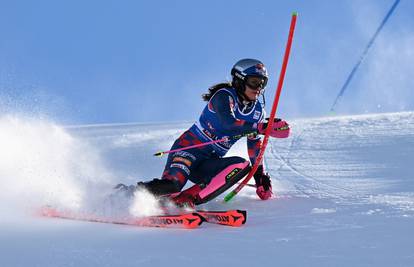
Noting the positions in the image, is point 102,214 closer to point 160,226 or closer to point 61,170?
point 160,226

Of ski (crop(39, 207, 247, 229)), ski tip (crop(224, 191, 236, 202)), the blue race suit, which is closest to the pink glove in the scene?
ski tip (crop(224, 191, 236, 202))

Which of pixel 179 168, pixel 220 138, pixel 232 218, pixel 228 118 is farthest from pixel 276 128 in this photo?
pixel 232 218

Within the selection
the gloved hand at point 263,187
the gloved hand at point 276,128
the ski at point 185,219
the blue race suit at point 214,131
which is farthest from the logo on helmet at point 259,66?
the ski at point 185,219

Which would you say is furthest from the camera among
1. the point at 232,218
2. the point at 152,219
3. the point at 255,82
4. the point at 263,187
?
the point at 263,187

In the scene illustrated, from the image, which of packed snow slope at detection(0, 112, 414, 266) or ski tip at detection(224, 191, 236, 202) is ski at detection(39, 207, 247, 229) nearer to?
packed snow slope at detection(0, 112, 414, 266)

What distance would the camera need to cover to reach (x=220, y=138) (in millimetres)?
5598

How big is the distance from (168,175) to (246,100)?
3.28 ft

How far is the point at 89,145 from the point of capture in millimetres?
12594

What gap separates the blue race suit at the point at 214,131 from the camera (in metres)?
5.31

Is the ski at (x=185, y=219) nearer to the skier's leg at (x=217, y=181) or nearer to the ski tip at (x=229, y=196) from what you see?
the skier's leg at (x=217, y=181)

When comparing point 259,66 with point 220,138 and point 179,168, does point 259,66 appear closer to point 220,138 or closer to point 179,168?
point 220,138

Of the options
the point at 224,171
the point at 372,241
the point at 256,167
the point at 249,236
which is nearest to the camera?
the point at 372,241

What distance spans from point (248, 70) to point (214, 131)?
2.11 feet

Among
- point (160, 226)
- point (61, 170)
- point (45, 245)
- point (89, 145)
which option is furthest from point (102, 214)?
point (89, 145)
